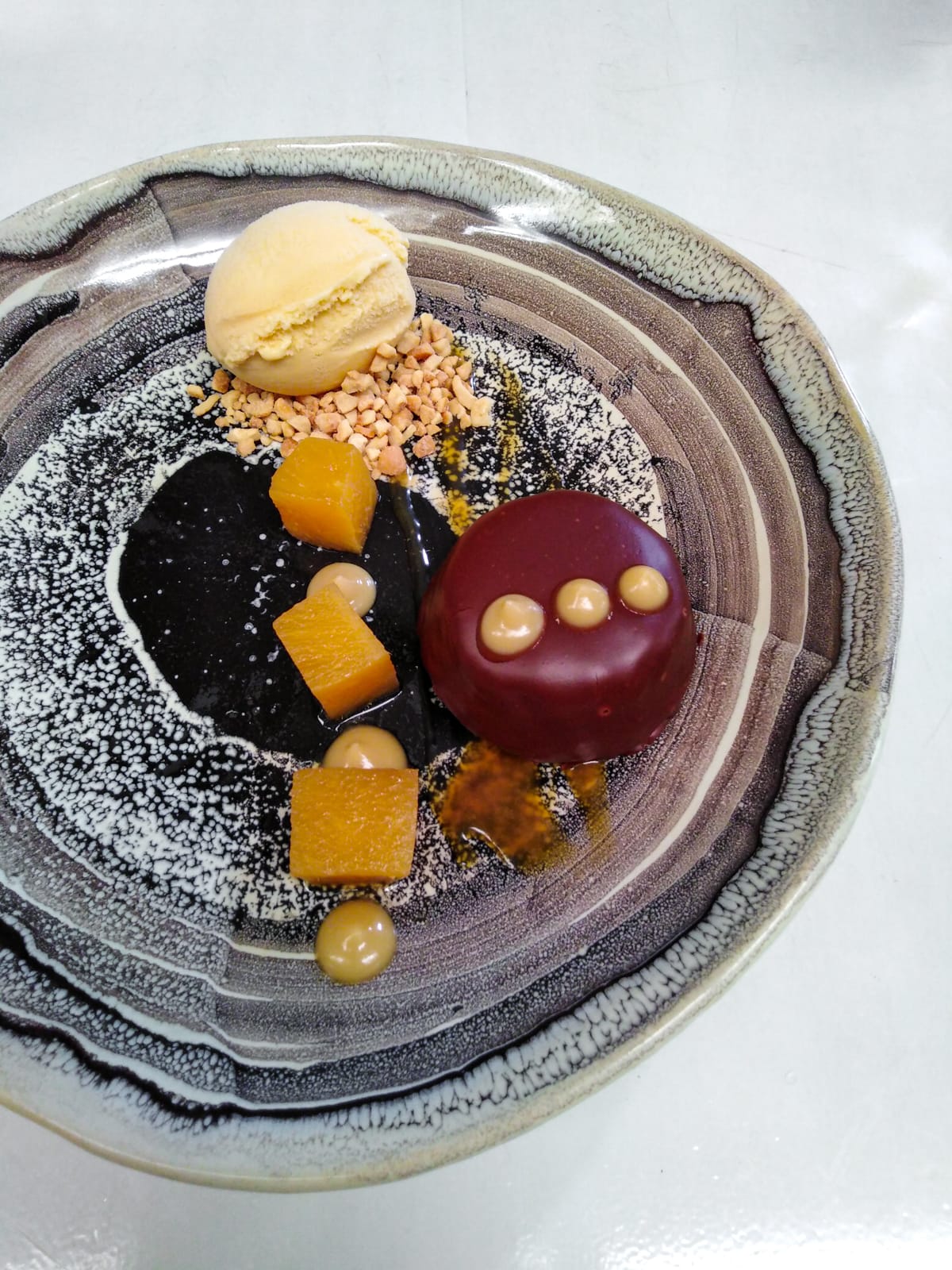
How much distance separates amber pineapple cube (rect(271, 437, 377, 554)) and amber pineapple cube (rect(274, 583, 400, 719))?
0.38ft

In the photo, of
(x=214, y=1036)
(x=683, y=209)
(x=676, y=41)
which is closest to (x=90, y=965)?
(x=214, y=1036)

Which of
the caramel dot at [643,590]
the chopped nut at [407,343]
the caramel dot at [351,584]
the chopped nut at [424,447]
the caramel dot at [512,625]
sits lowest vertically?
the caramel dot at [351,584]

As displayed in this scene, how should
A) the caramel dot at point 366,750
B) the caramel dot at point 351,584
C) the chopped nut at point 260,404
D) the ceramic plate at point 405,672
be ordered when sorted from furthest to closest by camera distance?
1. the chopped nut at point 260,404
2. the caramel dot at point 351,584
3. the caramel dot at point 366,750
4. the ceramic plate at point 405,672

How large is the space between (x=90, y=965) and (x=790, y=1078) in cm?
88

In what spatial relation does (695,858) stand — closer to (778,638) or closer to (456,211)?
(778,638)

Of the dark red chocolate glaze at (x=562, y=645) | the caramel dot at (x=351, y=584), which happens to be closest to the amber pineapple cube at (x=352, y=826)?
the dark red chocolate glaze at (x=562, y=645)

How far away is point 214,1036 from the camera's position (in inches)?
35.2

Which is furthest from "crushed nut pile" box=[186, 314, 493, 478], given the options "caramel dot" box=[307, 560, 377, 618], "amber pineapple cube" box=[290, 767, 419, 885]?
"amber pineapple cube" box=[290, 767, 419, 885]

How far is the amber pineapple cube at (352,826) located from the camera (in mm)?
958

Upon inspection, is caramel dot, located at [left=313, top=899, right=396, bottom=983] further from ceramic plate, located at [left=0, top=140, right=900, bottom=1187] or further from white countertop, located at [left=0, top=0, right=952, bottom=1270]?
white countertop, located at [left=0, top=0, right=952, bottom=1270]

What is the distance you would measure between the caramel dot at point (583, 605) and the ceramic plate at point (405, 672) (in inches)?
9.1

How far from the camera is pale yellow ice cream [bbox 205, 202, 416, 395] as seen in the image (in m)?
1.16

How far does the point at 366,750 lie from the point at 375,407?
1.79 ft

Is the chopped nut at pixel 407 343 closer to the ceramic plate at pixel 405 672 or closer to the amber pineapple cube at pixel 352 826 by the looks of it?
the ceramic plate at pixel 405 672
